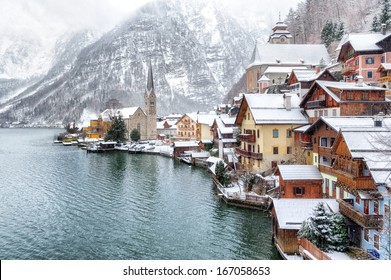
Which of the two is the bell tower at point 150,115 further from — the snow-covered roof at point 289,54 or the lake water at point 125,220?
the lake water at point 125,220

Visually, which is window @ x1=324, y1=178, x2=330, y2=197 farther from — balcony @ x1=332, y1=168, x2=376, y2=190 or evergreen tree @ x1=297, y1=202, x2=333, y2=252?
evergreen tree @ x1=297, y1=202, x2=333, y2=252

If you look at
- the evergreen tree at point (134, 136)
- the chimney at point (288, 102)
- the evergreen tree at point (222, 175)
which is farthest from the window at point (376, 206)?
the evergreen tree at point (134, 136)

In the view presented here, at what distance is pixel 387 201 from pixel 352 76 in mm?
30948

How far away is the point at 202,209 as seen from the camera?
2767 cm

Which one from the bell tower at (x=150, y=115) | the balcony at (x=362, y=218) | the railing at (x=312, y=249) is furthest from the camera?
the bell tower at (x=150, y=115)

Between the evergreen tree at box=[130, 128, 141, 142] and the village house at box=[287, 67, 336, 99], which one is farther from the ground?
the village house at box=[287, 67, 336, 99]

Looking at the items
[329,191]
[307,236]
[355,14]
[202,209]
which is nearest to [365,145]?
[307,236]

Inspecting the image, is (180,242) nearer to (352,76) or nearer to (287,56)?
(352,76)

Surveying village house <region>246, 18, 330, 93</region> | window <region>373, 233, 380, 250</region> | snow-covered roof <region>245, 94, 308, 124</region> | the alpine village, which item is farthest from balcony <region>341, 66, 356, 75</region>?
window <region>373, 233, 380, 250</region>

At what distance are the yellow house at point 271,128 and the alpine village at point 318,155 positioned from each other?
Result: 0.29 ft

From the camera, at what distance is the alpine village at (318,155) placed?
16484 mm

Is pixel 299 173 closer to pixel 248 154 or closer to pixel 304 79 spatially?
pixel 248 154

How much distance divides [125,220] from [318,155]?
13.9 m

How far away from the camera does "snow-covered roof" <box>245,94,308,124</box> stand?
110ft
